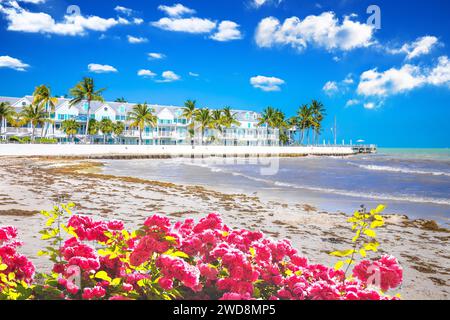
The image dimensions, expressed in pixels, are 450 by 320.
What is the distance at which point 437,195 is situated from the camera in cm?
1762

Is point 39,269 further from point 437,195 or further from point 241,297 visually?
point 437,195

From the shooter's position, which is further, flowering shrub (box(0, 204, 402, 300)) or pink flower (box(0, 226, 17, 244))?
pink flower (box(0, 226, 17, 244))

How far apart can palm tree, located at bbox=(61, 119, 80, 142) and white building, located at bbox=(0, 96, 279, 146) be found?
2.21 m

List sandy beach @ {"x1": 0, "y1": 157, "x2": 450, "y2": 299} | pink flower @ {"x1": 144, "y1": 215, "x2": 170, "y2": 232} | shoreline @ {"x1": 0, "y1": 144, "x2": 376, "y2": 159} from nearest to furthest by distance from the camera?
pink flower @ {"x1": 144, "y1": 215, "x2": 170, "y2": 232} → sandy beach @ {"x1": 0, "y1": 157, "x2": 450, "y2": 299} → shoreline @ {"x1": 0, "y1": 144, "x2": 376, "y2": 159}

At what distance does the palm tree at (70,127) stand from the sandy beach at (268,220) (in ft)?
209

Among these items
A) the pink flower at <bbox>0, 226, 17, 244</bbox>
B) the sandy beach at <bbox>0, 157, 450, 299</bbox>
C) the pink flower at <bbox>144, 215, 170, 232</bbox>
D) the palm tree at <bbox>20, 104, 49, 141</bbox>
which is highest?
the palm tree at <bbox>20, 104, 49, 141</bbox>

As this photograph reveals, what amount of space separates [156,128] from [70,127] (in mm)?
23340

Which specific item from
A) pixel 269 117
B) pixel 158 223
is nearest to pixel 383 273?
pixel 158 223

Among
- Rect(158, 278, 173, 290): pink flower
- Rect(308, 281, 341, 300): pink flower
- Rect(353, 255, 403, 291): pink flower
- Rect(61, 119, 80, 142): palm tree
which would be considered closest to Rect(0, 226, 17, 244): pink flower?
Rect(158, 278, 173, 290): pink flower

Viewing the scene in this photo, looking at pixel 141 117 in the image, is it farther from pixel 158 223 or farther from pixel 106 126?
pixel 158 223

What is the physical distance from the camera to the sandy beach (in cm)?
587

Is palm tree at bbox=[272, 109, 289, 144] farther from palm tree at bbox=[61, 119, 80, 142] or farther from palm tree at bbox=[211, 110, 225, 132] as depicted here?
palm tree at bbox=[61, 119, 80, 142]

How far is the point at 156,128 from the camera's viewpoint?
302ft

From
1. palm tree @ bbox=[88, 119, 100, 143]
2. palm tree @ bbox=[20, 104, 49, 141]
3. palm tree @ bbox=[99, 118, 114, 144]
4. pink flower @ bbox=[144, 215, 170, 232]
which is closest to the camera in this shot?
pink flower @ bbox=[144, 215, 170, 232]
